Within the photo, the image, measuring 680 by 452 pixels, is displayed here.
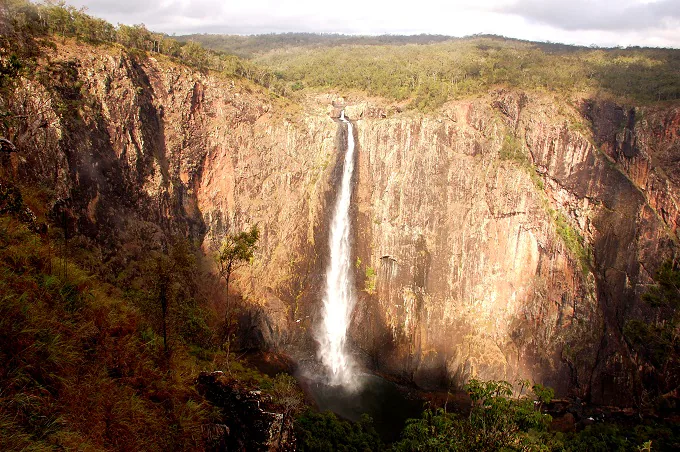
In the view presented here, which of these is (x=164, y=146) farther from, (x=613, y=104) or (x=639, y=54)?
(x=639, y=54)

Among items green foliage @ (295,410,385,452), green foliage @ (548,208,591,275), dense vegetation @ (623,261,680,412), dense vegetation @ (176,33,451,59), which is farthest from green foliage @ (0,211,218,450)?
dense vegetation @ (176,33,451,59)

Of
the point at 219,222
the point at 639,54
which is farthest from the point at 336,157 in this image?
the point at 639,54

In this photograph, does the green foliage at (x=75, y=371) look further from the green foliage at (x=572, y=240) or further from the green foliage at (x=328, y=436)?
the green foliage at (x=572, y=240)

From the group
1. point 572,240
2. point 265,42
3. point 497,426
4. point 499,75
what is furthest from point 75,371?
point 265,42

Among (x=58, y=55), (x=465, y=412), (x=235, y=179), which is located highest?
(x=58, y=55)

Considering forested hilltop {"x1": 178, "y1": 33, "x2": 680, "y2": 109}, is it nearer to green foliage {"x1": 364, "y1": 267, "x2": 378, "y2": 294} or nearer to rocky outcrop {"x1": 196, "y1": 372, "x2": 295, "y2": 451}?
green foliage {"x1": 364, "y1": 267, "x2": 378, "y2": 294}
